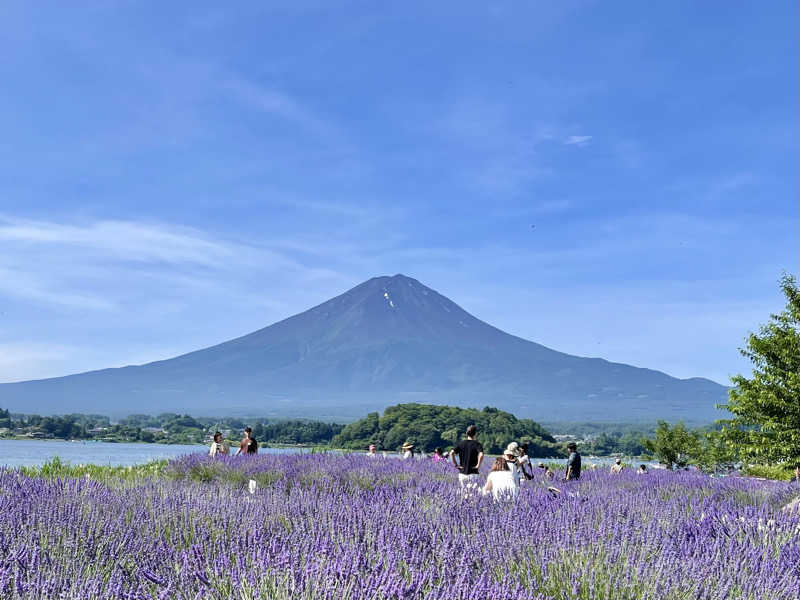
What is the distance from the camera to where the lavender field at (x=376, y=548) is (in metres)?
3.30

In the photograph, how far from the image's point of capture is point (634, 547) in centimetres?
431

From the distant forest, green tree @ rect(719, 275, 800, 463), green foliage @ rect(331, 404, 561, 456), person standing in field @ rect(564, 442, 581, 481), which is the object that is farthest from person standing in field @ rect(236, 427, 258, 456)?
green foliage @ rect(331, 404, 561, 456)

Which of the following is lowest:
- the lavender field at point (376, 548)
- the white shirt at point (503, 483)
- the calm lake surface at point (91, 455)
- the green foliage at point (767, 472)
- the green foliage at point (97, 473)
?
the calm lake surface at point (91, 455)

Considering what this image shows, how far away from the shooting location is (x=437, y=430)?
3563 inches

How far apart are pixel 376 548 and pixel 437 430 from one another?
87.5 metres

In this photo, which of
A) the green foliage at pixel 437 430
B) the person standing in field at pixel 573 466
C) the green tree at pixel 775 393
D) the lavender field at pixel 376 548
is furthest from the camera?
the green foliage at pixel 437 430

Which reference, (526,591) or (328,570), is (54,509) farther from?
(526,591)

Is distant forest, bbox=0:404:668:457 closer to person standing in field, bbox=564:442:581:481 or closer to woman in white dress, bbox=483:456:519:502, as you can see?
person standing in field, bbox=564:442:581:481

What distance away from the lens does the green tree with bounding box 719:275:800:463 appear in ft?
60.0

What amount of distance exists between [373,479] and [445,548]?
254 inches

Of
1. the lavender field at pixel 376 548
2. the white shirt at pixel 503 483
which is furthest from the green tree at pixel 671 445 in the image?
the lavender field at pixel 376 548

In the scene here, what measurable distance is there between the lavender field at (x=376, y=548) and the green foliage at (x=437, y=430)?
78.1m

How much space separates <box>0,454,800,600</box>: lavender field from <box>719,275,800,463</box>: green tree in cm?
1314

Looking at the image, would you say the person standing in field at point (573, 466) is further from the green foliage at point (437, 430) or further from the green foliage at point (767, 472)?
the green foliage at point (437, 430)
